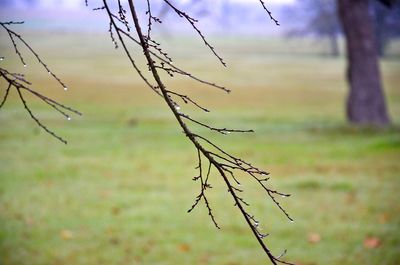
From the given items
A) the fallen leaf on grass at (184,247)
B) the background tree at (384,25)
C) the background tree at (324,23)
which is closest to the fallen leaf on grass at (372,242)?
the fallen leaf on grass at (184,247)

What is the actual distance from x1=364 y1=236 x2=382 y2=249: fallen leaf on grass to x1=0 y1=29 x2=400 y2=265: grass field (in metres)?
0.03

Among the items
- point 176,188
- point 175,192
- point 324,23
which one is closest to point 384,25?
point 324,23

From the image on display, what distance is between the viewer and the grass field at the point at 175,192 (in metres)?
6.96

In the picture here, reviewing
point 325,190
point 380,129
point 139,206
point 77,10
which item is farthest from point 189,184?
point 77,10

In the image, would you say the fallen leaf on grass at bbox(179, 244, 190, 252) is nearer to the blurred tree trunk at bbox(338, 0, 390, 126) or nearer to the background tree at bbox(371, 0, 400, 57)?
the blurred tree trunk at bbox(338, 0, 390, 126)

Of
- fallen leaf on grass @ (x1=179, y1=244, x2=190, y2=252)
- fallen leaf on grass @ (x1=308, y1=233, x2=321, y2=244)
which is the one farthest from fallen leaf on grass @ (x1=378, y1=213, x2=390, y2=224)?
fallen leaf on grass @ (x1=179, y1=244, x2=190, y2=252)

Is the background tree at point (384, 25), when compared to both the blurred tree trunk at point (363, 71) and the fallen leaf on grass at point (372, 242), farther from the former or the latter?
the fallen leaf on grass at point (372, 242)

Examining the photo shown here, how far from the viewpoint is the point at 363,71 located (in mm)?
17656

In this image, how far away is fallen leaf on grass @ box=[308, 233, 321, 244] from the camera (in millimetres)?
7252

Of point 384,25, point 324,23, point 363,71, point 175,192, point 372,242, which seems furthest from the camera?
point 324,23

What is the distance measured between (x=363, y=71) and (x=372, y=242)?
453 inches

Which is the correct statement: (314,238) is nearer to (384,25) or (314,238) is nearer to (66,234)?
(66,234)

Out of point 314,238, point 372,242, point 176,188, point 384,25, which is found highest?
point 372,242

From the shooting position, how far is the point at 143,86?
34.4 m
